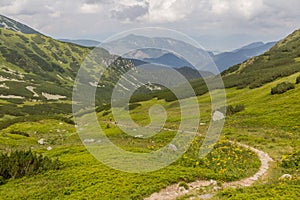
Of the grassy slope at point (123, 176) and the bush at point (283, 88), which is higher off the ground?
the bush at point (283, 88)

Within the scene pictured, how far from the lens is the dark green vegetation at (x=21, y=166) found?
105ft

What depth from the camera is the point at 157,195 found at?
23812 mm

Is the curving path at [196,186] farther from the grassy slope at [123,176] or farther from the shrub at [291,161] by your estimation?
the shrub at [291,161]

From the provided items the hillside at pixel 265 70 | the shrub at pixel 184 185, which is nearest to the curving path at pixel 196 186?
the shrub at pixel 184 185

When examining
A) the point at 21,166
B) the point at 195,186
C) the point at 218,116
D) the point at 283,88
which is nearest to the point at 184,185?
the point at 195,186

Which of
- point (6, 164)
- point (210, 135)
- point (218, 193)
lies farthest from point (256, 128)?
point (6, 164)

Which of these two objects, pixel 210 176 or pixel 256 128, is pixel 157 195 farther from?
pixel 256 128

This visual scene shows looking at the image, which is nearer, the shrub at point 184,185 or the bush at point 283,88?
the shrub at point 184,185

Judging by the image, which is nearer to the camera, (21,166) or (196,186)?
(196,186)

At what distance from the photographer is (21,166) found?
3266cm

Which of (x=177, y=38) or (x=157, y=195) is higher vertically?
(x=177, y=38)

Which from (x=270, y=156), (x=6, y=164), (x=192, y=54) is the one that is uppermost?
(x=192, y=54)

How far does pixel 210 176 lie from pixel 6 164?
2034cm

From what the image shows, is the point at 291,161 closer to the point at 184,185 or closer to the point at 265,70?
the point at 184,185
